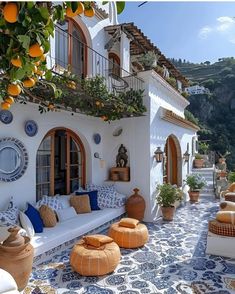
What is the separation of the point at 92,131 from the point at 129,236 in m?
4.15

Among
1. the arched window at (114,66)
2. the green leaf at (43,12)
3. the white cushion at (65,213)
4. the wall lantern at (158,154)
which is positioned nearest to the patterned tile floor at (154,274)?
the white cushion at (65,213)

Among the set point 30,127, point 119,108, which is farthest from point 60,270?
point 119,108

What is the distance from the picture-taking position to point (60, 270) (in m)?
5.57

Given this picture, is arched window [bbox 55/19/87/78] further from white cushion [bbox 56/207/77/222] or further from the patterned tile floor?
the patterned tile floor

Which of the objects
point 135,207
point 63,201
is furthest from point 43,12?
point 135,207

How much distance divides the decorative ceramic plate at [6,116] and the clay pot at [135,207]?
4.79 meters

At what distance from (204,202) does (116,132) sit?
19.3 feet

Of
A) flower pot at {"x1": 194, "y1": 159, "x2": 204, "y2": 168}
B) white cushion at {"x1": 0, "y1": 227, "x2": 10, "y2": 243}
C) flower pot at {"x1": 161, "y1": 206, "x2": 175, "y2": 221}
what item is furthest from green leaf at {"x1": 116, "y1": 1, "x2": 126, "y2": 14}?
flower pot at {"x1": 194, "y1": 159, "x2": 204, "y2": 168}

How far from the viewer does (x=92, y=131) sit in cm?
960

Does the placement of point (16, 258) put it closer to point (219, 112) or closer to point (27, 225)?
point (27, 225)

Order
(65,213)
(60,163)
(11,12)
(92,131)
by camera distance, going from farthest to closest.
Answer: (92,131) → (60,163) → (65,213) → (11,12)

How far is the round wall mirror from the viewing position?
629 centimetres

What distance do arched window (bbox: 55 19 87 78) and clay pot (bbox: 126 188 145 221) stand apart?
15.1 feet

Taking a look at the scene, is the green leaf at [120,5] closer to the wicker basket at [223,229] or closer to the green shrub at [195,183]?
the wicker basket at [223,229]
